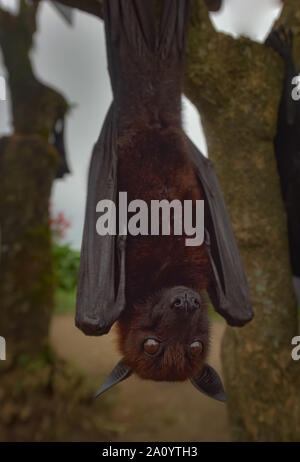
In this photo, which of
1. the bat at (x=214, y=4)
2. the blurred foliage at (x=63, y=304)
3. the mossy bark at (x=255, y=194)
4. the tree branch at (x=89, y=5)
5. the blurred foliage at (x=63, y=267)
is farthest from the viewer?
the blurred foliage at (x=63, y=304)

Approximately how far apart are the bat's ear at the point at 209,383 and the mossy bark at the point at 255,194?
0.71 meters

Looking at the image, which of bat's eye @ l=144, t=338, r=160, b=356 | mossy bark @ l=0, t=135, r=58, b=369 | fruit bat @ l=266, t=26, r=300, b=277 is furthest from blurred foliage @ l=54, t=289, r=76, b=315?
bat's eye @ l=144, t=338, r=160, b=356

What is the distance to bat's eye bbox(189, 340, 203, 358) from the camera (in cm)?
124

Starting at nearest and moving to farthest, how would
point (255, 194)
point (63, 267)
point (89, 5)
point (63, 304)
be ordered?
point (89, 5) → point (255, 194) → point (63, 267) → point (63, 304)

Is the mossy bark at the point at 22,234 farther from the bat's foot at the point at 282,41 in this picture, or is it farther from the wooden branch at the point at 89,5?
the bat's foot at the point at 282,41

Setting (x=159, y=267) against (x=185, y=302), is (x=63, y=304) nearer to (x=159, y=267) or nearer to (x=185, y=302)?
(x=159, y=267)

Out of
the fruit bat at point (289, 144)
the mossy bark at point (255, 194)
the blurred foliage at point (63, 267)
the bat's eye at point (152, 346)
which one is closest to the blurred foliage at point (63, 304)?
the blurred foliage at point (63, 267)

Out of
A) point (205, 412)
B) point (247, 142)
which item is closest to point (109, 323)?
point (247, 142)

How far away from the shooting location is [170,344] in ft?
4.09

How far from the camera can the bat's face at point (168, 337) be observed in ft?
4.00

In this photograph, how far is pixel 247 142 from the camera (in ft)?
6.11

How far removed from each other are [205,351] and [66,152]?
4.19 ft

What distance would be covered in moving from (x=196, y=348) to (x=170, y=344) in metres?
0.08

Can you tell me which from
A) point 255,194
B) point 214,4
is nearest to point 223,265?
point 255,194
